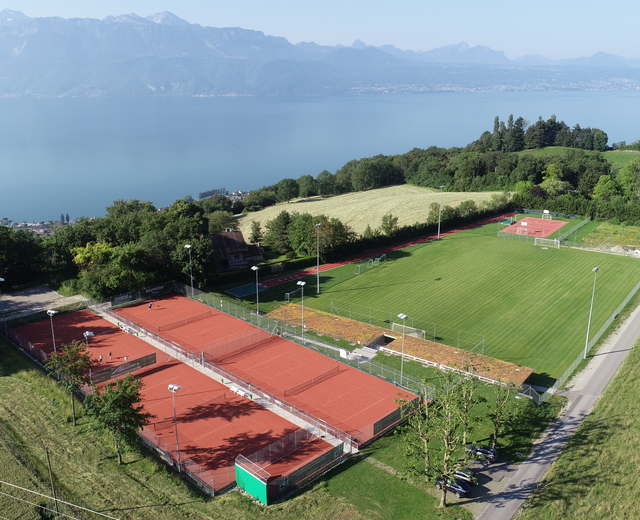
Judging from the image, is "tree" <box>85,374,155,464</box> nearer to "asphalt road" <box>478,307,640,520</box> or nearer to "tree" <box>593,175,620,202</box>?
"asphalt road" <box>478,307,640,520</box>

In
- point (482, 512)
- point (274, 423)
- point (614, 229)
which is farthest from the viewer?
point (614, 229)

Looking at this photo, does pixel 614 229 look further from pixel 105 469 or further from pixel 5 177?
pixel 5 177

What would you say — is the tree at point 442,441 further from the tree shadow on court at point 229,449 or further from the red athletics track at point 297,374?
the tree shadow on court at point 229,449

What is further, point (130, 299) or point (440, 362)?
point (130, 299)

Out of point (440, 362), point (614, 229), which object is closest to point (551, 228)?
point (614, 229)

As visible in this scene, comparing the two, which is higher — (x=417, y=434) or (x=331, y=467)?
(x=417, y=434)

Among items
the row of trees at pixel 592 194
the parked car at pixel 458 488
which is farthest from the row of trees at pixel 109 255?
the row of trees at pixel 592 194
